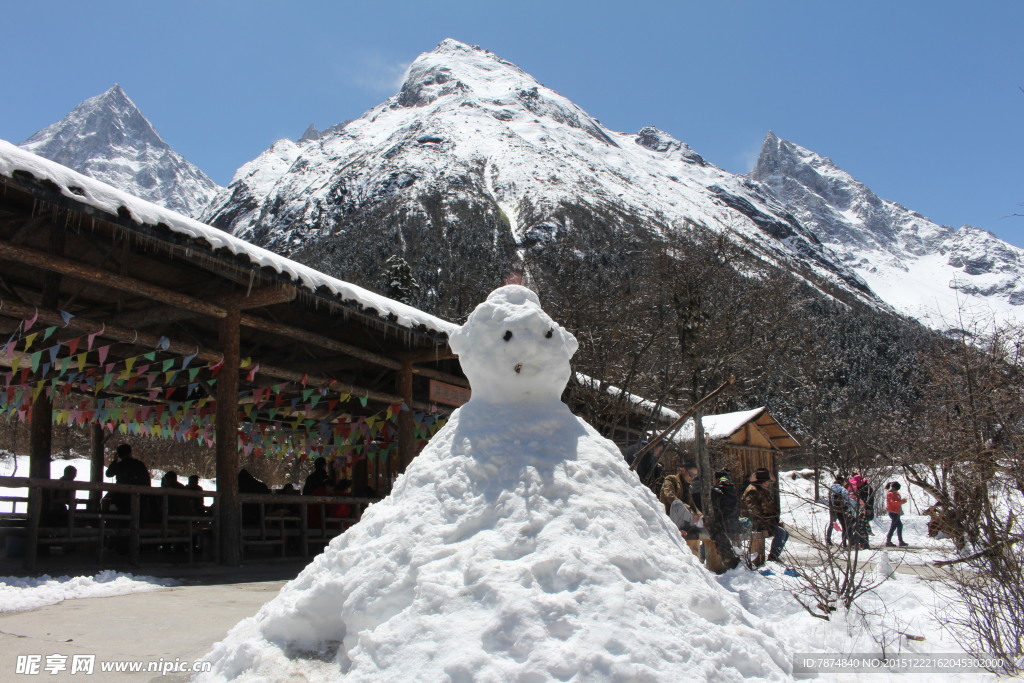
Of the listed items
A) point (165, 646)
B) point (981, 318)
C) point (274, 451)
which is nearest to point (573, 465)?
point (165, 646)

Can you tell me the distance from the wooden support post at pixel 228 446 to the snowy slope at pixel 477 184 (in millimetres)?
48601

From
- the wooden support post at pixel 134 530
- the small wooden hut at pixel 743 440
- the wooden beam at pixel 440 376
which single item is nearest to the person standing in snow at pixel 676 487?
the wooden beam at pixel 440 376

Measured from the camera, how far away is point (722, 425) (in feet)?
66.9

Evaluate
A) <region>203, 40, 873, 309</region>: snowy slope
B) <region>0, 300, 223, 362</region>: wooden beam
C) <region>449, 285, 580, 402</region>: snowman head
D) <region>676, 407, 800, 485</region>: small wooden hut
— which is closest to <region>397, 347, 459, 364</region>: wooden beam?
<region>0, 300, 223, 362</region>: wooden beam

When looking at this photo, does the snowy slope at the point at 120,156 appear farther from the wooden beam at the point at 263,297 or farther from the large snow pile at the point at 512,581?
the large snow pile at the point at 512,581

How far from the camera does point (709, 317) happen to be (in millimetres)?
11273

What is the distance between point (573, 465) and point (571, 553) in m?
0.60

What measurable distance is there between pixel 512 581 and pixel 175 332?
7812mm

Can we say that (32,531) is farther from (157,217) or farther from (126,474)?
(157,217)

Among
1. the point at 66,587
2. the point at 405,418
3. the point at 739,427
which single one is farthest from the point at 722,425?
the point at 66,587

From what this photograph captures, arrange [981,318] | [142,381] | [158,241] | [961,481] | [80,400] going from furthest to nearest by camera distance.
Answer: [981,318]
[80,400]
[142,381]
[158,241]
[961,481]

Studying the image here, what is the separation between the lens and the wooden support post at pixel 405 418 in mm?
10891

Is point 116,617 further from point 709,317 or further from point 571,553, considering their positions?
point 709,317

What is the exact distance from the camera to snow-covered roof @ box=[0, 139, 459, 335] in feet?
16.6
